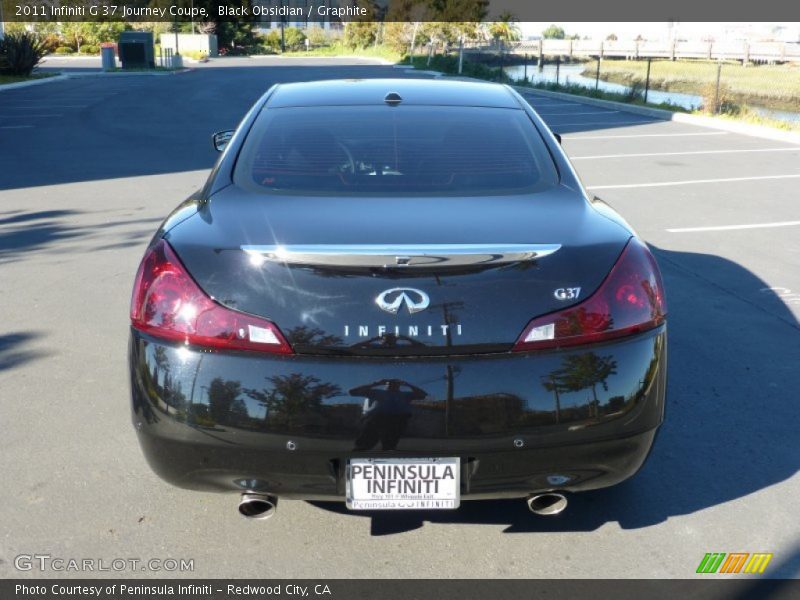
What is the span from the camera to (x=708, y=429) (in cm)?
417

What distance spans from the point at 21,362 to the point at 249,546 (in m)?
2.43

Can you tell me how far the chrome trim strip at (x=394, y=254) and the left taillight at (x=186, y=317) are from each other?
204mm

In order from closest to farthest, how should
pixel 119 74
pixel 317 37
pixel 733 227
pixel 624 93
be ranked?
pixel 733 227 < pixel 624 93 < pixel 119 74 < pixel 317 37

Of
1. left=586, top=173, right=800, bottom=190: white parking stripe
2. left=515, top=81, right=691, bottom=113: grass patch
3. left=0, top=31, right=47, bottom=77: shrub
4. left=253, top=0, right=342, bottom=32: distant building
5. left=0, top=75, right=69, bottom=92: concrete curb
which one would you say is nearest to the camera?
left=586, top=173, right=800, bottom=190: white parking stripe

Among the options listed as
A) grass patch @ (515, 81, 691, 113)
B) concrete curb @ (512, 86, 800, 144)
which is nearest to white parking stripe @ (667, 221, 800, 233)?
concrete curb @ (512, 86, 800, 144)

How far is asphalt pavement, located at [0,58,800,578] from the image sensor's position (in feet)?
10.3

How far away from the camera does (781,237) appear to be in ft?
27.4

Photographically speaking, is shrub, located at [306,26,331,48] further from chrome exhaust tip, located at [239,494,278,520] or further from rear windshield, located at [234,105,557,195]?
chrome exhaust tip, located at [239,494,278,520]

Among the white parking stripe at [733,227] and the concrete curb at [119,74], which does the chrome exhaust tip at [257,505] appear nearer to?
the white parking stripe at [733,227]

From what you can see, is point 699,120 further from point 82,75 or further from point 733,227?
point 82,75

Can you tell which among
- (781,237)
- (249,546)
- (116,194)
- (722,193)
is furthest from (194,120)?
(249,546)

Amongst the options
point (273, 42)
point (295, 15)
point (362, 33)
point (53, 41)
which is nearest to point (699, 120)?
point (53, 41)

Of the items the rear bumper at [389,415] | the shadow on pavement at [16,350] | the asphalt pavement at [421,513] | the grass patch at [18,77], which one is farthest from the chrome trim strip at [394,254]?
the grass patch at [18,77]

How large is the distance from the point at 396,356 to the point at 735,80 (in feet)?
125
